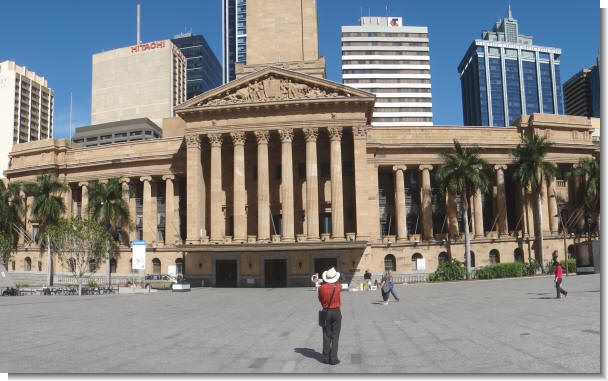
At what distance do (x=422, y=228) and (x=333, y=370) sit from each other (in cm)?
4865

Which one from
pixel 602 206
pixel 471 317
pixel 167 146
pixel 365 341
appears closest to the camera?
pixel 602 206

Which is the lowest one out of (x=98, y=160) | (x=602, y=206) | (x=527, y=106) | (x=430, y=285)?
(x=430, y=285)

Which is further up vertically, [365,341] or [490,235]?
[490,235]

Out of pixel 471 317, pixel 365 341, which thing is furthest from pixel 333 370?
pixel 471 317

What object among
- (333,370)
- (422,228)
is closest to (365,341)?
(333,370)

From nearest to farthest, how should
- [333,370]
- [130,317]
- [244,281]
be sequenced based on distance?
[333,370] → [130,317] → [244,281]

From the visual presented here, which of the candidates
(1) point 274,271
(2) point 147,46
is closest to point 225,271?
(1) point 274,271

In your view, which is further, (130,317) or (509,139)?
(509,139)

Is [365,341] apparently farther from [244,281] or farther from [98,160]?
[98,160]

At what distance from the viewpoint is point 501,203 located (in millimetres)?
58656

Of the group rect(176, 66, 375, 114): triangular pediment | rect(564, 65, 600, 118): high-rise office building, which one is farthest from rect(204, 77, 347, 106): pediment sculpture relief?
rect(564, 65, 600, 118): high-rise office building

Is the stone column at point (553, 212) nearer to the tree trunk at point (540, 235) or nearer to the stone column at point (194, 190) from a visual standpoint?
the tree trunk at point (540, 235)

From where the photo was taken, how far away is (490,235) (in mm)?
57562

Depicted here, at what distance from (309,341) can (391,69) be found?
12175cm
